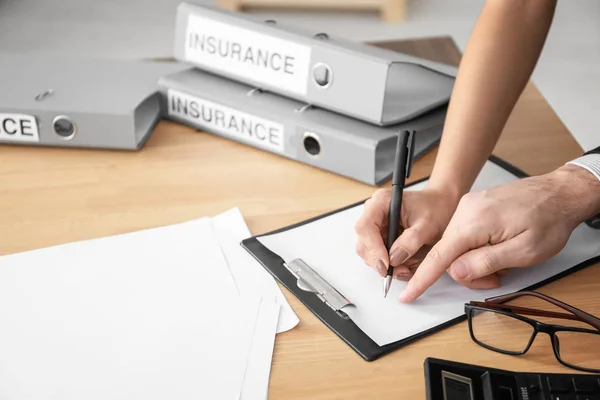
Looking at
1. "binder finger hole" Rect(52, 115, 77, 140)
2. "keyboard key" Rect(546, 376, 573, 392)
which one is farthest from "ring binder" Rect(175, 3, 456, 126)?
"keyboard key" Rect(546, 376, 573, 392)

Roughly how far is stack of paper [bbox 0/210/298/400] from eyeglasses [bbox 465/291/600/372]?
0.21m

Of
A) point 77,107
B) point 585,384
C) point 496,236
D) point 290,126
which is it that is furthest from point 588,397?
point 77,107

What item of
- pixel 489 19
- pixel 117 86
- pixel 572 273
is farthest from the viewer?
pixel 117 86

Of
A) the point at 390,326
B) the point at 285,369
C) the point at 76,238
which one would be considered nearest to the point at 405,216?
the point at 390,326

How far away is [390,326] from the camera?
2.86 ft

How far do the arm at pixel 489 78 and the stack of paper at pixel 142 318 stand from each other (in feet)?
1.03

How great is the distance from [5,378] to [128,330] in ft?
0.43

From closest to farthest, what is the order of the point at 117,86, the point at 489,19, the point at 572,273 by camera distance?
the point at 572,273
the point at 489,19
the point at 117,86

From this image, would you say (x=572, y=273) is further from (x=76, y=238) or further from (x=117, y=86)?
(x=117, y=86)

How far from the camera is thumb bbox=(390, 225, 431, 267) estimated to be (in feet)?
3.06

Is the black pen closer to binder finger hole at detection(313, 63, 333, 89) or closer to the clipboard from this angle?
the clipboard

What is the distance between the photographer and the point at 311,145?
3.85 ft

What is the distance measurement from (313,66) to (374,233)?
316 millimetres

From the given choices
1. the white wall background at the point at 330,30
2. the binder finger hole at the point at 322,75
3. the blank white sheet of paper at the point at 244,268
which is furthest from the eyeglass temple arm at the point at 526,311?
the white wall background at the point at 330,30
